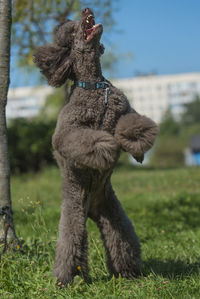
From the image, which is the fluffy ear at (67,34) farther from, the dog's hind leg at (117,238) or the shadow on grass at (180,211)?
the shadow on grass at (180,211)

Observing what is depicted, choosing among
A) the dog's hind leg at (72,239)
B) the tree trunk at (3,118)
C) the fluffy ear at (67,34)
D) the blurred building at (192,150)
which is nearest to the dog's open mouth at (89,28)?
the fluffy ear at (67,34)

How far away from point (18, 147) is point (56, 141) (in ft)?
33.6

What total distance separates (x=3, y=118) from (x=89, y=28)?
4.57ft

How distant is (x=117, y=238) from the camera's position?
2965mm

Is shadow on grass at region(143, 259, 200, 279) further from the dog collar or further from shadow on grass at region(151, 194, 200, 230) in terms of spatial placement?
shadow on grass at region(151, 194, 200, 230)

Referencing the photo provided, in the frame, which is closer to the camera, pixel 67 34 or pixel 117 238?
pixel 67 34

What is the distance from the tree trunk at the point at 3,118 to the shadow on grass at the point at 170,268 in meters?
1.26

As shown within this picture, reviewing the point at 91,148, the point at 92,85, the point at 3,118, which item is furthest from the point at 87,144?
the point at 3,118

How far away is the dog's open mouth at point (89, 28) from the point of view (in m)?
2.60

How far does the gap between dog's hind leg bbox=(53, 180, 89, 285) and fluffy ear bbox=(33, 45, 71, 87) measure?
783mm

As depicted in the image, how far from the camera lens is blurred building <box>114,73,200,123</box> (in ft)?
263

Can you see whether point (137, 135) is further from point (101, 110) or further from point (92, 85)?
point (92, 85)

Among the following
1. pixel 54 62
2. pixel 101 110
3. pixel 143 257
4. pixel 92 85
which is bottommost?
pixel 143 257

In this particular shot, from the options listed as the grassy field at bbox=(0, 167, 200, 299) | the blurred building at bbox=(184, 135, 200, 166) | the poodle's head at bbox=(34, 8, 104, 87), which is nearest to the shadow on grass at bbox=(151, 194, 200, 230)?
the grassy field at bbox=(0, 167, 200, 299)
